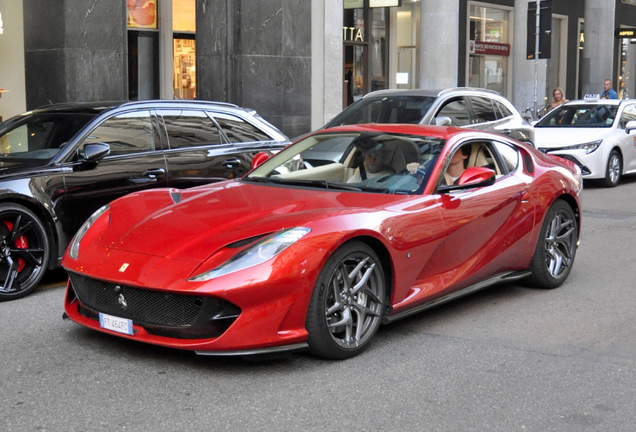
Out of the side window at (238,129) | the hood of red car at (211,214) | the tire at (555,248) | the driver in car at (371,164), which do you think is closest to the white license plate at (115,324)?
the hood of red car at (211,214)

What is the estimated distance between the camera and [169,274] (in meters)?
4.84

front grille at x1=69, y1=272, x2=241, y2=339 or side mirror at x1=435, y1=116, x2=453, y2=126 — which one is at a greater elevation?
side mirror at x1=435, y1=116, x2=453, y2=126

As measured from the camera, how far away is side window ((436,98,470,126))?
12.2 metres

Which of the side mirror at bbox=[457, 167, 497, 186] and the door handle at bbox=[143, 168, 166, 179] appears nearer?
the side mirror at bbox=[457, 167, 497, 186]

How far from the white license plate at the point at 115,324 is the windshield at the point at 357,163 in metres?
1.77

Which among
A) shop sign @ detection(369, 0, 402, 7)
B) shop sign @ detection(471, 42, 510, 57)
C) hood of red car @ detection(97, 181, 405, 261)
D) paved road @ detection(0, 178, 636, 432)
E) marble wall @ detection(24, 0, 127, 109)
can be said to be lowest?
paved road @ detection(0, 178, 636, 432)

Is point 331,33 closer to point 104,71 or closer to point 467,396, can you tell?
point 104,71

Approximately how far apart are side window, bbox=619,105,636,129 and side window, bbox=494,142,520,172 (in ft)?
33.2

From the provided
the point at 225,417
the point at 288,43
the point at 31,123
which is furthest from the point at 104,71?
the point at 225,417

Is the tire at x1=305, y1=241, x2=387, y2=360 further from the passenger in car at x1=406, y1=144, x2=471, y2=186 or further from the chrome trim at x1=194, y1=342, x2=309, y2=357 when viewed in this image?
the passenger in car at x1=406, y1=144, x2=471, y2=186

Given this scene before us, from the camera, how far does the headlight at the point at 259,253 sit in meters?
4.79

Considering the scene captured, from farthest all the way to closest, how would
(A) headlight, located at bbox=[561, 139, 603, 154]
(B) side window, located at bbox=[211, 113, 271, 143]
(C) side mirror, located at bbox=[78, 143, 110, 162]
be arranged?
(A) headlight, located at bbox=[561, 139, 603, 154]
(B) side window, located at bbox=[211, 113, 271, 143]
(C) side mirror, located at bbox=[78, 143, 110, 162]

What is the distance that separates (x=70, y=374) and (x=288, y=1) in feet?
48.4

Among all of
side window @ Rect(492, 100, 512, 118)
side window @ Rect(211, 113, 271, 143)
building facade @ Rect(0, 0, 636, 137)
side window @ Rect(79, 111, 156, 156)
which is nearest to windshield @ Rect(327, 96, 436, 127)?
side window @ Rect(492, 100, 512, 118)
